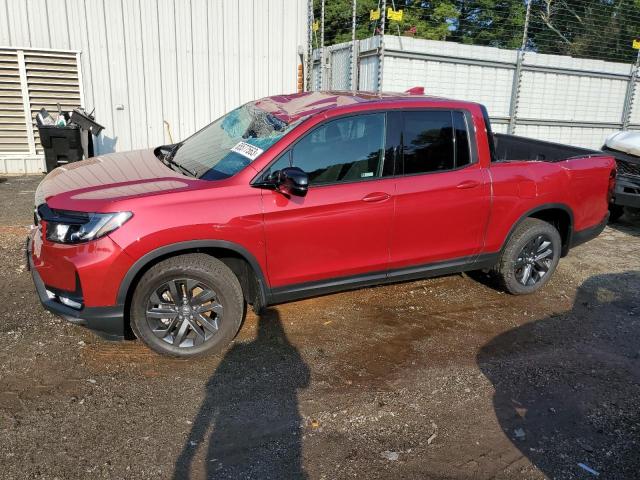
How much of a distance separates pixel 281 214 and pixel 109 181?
1.25m

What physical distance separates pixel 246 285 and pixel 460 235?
1.86m

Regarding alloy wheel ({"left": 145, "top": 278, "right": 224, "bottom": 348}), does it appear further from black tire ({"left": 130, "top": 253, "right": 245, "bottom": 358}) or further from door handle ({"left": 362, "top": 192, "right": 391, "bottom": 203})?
door handle ({"left": 362, "top": 192, "right": 391, "bottom": 203})

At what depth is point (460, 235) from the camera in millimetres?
4555

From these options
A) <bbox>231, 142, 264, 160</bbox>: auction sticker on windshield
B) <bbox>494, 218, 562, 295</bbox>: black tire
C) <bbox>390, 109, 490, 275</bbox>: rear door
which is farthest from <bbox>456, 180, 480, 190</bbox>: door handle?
<bbox>231, 142, 264, 160</bbox>: auction sticker on windshield

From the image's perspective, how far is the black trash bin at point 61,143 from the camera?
27.1 feet

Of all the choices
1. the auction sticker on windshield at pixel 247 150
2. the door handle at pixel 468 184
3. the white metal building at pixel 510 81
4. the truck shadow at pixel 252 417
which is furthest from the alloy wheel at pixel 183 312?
the white metal building at pixel 510 81

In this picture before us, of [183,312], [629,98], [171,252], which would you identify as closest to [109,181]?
[171,252]

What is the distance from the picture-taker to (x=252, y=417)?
322 cm

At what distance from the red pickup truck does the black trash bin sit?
165 inches

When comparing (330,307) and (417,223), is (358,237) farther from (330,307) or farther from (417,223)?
(330,307)

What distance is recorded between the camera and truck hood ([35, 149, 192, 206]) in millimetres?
3535

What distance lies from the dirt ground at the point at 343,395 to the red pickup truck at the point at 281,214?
1.29ft

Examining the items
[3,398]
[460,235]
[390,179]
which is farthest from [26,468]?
[460,235]

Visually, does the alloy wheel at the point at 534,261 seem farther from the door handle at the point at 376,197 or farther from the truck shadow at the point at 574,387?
the door handle at the point at 376,197
